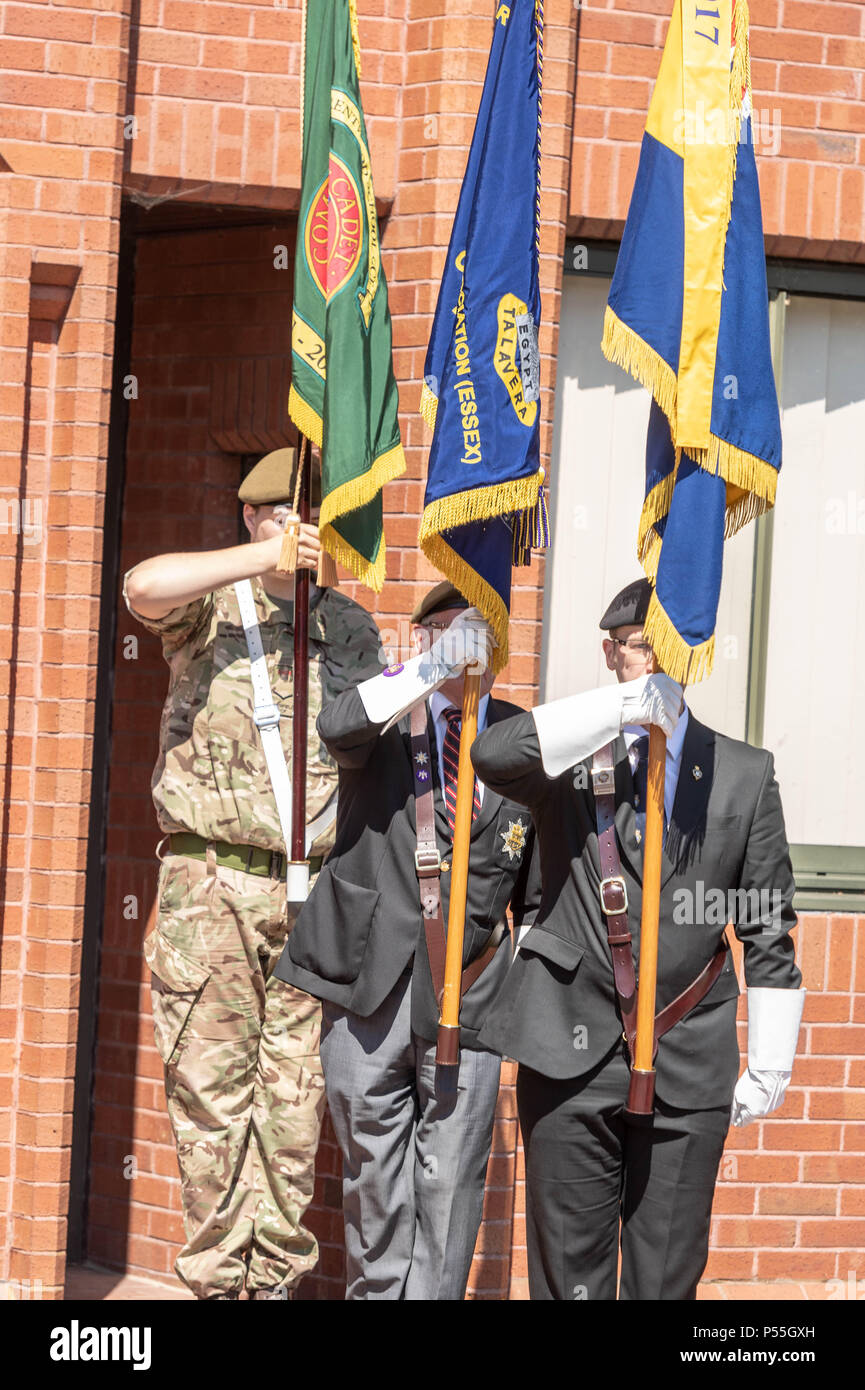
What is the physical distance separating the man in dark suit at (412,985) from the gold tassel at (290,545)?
1.32 ft

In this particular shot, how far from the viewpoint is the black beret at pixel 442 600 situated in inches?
173

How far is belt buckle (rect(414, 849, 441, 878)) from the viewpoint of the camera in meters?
4.25

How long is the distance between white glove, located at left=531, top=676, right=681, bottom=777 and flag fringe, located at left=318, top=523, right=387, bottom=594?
30.1 inches

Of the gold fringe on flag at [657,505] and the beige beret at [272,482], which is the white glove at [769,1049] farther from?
the beige beret at [272,482]

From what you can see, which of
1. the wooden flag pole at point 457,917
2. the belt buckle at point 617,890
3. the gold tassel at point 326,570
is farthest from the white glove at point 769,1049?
the gold tassel at point 326,570

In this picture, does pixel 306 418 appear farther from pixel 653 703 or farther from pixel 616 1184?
pixel 616 1184

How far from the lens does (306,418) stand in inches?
180

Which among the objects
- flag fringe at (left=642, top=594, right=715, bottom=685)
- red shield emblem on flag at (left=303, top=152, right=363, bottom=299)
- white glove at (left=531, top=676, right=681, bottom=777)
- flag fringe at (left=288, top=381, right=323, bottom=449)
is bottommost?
white glove at (left=531, top=676, right=681, bottom=777)

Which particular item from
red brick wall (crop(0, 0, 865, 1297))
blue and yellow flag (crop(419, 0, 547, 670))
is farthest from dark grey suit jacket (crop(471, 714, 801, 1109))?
red brick wall (crop(0, 0, 865, 1297))

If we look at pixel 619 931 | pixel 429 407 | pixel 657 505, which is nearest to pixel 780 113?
pixel 429 407

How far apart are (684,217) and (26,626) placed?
2.32 metres

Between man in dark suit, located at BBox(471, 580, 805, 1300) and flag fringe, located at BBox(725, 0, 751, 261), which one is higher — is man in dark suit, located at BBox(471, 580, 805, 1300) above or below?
below

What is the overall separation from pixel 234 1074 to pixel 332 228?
90.0 inches

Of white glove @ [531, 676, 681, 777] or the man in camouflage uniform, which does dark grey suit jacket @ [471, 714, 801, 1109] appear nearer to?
white glove @ [531, 676, 681, 777]
